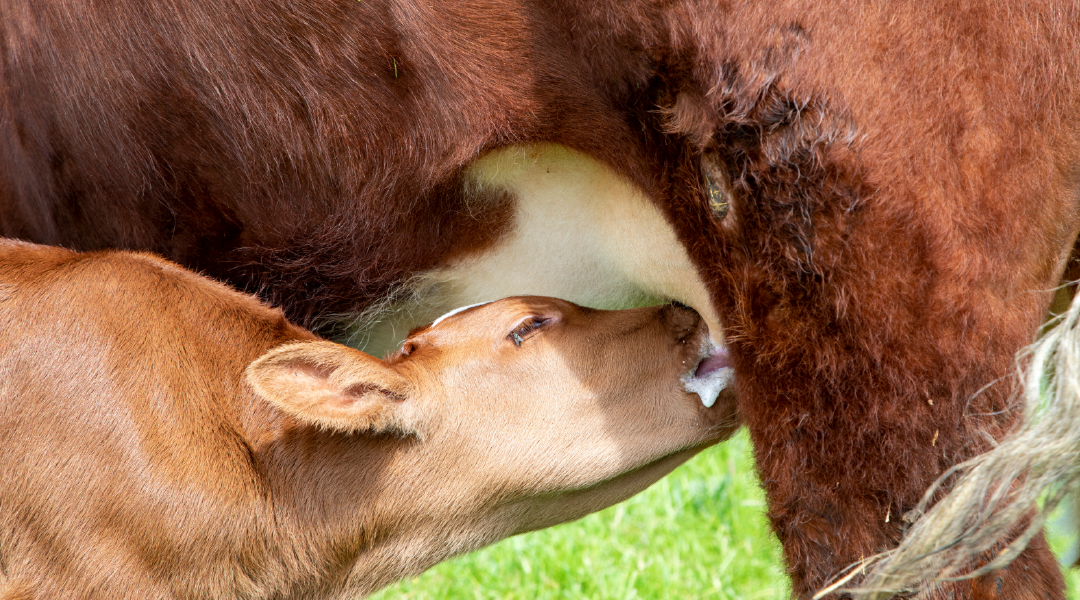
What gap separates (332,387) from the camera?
2430 mm

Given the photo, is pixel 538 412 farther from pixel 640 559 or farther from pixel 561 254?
pixel 640 559

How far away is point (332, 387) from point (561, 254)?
0.81 m

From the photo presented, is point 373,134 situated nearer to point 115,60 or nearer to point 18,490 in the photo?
point 115,60

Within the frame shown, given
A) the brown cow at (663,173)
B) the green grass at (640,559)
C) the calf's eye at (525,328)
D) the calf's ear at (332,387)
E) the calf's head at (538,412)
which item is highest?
the brown cow at (663,173)

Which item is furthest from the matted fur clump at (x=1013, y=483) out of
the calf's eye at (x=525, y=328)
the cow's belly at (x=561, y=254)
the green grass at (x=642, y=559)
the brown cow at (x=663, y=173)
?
the green grass at (x=642, y=559)

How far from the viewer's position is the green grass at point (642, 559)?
13.4ft

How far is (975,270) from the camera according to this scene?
2039 millimetres

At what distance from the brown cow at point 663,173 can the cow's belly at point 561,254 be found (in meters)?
0.01

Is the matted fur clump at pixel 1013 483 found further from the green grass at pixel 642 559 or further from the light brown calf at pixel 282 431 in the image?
the green grass at pixel 642 559

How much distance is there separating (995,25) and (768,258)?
25.5 inches

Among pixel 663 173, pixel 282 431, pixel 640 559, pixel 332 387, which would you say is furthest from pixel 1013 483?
pixel 640 559

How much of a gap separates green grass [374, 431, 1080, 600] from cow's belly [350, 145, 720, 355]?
146 cm

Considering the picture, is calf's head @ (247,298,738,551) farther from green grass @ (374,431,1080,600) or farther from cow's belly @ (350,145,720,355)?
green grass @ (374,431,1080,600)

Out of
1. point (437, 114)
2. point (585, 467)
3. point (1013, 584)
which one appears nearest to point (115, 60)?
point (437, 114)
